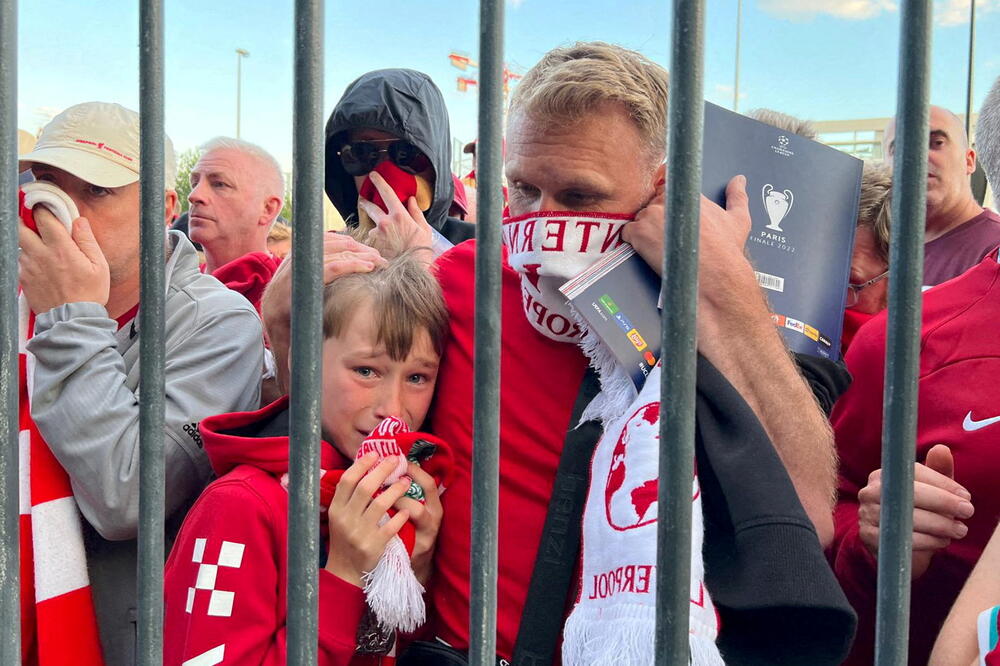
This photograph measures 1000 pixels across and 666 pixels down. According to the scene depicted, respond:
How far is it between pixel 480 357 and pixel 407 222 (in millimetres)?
1613

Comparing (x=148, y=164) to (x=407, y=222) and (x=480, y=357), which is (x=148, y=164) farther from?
(x=407, y=222)

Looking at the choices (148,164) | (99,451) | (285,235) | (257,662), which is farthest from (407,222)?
(285,235)

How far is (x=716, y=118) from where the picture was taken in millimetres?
1678

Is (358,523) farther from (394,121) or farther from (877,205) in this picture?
(877,205)

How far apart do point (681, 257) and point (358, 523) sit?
31.2 inches

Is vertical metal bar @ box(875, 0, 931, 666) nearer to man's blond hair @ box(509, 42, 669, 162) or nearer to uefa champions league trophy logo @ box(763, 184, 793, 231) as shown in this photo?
uefa champions league trophy logo @ box(763, 184, 793, 231)

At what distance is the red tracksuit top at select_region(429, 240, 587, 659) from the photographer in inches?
65.7

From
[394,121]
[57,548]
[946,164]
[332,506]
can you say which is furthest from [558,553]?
[946,164]

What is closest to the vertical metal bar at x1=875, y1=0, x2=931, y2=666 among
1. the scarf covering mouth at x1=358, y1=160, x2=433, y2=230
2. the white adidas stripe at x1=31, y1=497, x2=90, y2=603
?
the white adidas stripe at x1=31, y1=497, x2=90, y2=603

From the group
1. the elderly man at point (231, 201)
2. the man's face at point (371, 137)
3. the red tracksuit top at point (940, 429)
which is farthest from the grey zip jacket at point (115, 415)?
the elderly man at point (231, 201)

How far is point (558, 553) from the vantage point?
158cm

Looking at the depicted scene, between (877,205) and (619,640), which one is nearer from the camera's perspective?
(619,640)

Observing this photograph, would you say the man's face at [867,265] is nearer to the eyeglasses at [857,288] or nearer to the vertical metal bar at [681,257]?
the eyeglasses at [857,288]

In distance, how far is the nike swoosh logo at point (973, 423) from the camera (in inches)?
65.6
